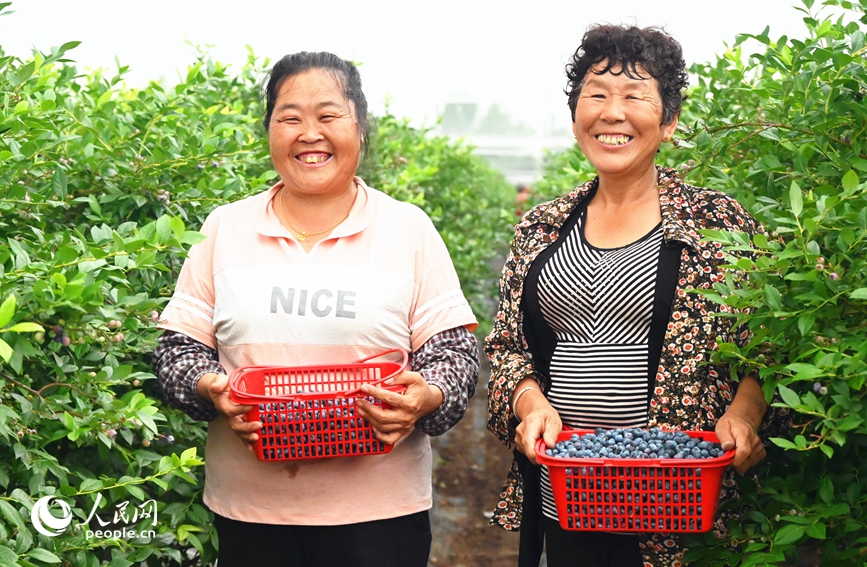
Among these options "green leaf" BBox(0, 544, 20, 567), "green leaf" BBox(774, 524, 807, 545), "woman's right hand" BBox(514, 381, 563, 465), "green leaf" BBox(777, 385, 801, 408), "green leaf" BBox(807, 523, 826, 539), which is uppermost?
"green leaf" BBox(777, 385, 801, 408)

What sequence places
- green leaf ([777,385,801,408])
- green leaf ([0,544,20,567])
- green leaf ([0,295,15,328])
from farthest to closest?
green leaf ([777,385,801,408]) < green leaf ([0,544,20,567]) < green leaf ([0,295,15,328])

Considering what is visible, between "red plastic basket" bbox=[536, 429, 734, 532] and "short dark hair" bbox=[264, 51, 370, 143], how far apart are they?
991 millimetres

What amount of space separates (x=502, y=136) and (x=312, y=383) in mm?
21635

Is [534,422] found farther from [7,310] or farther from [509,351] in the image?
[7,310]

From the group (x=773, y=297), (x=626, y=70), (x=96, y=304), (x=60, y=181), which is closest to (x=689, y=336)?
(x=773, y=297)

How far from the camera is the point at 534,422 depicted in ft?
7.88

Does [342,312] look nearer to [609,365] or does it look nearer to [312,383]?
[312,383]

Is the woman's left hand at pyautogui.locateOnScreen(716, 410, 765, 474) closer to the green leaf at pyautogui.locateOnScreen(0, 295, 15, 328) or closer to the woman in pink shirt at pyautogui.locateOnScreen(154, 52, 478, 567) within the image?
the woman in pink shirt at pyautogui.locateOnScreen(154, 52, 478, 567)

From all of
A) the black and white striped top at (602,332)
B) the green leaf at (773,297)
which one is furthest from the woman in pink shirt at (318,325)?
the green leaf at (773,297)

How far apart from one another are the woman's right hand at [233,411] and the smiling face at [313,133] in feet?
1.72

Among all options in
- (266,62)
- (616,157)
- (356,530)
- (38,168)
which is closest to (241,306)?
(356,530)

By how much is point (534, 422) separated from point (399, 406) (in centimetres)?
33

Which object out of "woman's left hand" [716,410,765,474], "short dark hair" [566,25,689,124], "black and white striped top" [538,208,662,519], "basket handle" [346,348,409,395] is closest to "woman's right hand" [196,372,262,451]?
"basket handle" [346,348,409,395]

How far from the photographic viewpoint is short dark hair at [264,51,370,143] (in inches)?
99.6
